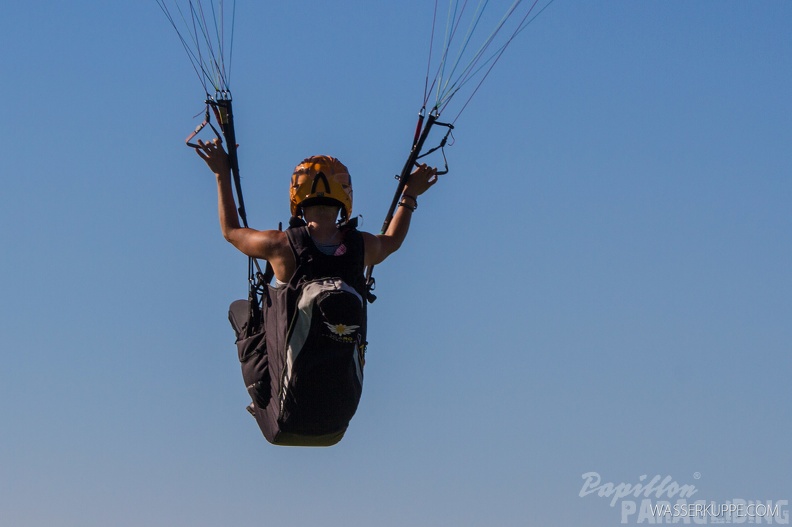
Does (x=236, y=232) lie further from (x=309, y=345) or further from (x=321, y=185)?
(x=309, y=345)

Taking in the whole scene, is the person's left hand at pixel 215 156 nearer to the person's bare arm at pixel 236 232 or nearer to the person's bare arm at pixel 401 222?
the person's bare arm at pixel 236 232

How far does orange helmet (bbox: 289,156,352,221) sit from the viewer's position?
1652 cm

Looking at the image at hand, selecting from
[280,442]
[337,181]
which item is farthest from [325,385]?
[337,181]

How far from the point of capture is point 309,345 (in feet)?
52.3

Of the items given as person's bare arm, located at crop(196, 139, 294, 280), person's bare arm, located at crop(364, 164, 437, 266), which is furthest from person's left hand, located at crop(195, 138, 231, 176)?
person's bare arm, located at crop(364, 164, 437, 266)

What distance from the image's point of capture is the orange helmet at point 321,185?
54.2ft

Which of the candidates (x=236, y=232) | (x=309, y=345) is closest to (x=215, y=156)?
(x=236, y=232)

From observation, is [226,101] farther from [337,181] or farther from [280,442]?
[280,442]

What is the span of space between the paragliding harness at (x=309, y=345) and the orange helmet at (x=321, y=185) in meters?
0.24

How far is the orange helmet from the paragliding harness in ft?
0.77

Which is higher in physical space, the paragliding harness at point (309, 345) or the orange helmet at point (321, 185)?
the orange helmet at point (321, 185)

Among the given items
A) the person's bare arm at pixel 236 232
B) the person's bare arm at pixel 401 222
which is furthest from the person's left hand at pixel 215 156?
the person's bare arm at pixel 401 222

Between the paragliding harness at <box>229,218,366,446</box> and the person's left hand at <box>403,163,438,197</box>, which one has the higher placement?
the person's left hand at <box>403,163,438,197</box>

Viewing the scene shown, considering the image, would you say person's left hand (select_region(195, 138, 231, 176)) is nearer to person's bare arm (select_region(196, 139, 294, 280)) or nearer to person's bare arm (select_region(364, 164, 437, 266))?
person's bare arm (select_region(196, 139, 294, 280))
